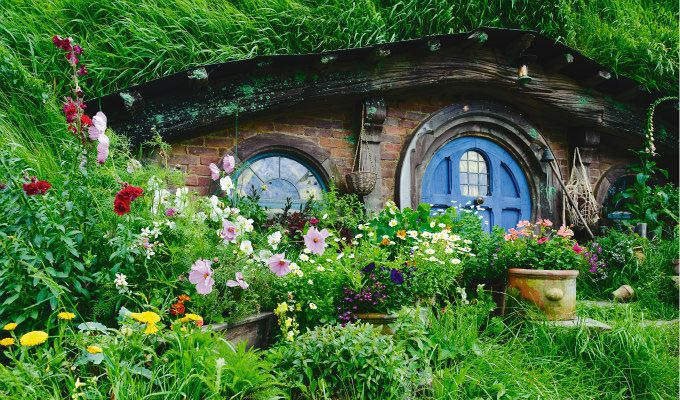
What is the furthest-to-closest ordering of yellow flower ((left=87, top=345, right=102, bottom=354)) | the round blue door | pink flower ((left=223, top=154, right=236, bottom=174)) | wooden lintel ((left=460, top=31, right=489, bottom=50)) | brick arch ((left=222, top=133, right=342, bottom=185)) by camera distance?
the round blue door < wooden lintel ((left=460, top=31, right=489, bottom=50)) < brick arch ((left=222, top=133, right=342, bottom=185)) < pink flower ((left=223, top=154, right=236, bottom=174)) < yellow flower ((left=87, top=345, right=102, bottom=354))

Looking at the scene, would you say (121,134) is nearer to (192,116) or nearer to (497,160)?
(192,116)

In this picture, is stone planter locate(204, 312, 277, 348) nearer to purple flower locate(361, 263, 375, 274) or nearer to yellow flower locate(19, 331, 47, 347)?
purple flower locate(361, 263, 375, 274)

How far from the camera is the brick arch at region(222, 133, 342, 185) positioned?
17.5ft

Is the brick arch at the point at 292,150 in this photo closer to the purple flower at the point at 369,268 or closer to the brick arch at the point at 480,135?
the brick arch at the point at 480,135

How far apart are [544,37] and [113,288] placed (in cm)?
566

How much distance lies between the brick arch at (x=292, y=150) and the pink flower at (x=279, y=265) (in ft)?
7.70

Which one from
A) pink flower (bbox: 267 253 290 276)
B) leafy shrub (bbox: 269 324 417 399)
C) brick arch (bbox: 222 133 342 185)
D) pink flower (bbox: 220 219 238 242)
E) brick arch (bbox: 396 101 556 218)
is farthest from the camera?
brick arch (bbox: 396 101 556 218)

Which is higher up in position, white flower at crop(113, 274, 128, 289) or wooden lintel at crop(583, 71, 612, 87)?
wooden lintel at crop(583, 71, 612, 87)

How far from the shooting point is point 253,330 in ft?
10.3

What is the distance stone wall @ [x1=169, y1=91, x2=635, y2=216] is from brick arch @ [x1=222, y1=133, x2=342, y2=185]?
0.04 meters

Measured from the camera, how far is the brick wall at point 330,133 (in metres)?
5.20

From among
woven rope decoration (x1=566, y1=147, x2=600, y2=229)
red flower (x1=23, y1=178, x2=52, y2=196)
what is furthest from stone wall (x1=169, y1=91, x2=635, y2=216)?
red flower (x1=23, y1=178, x2=52, y2=196)

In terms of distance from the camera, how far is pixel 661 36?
7.55m

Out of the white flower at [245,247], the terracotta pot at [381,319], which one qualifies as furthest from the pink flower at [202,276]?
the terracotta pot at [381,319]
